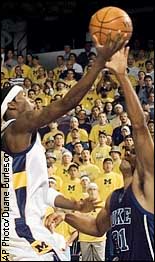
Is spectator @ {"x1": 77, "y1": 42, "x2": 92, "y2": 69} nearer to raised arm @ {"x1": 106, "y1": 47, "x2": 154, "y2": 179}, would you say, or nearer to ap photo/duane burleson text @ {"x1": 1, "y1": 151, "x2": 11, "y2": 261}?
ap photo/duane burleson text @ {"x1": 1, "y1": 151, "x2": 11, "y2": 261}

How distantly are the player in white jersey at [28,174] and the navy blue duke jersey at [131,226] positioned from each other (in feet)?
0.99

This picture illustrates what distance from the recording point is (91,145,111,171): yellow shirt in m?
3.50

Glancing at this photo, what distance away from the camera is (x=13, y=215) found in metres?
2.86

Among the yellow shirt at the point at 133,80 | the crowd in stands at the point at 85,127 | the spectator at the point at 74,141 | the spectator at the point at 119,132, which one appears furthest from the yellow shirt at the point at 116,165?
the yellow shirt at the point at 133,80

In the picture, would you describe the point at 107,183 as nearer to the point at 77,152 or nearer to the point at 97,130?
the point at 77,152

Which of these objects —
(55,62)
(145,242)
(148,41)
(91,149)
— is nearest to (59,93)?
(91,149)

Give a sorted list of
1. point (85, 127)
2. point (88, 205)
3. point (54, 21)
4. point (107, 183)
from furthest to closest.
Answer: point (54, 21), point (85, 127), point (107, 183), point (88, 205)

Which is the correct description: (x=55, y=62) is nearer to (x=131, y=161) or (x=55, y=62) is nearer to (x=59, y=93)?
(x=59, y=93)

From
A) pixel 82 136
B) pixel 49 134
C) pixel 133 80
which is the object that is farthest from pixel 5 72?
pixel 49 134

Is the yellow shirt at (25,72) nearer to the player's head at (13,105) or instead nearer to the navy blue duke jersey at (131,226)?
the player's head at (13,105)

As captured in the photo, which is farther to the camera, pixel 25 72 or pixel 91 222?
pixel 25 72

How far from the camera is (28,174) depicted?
2.82 metres

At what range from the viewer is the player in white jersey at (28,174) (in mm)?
2709

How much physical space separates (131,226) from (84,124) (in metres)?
1.56
